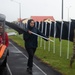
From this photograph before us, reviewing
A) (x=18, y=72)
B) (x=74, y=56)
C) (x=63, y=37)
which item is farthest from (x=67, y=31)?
(x=18, y=72)

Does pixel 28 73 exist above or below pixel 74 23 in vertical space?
below

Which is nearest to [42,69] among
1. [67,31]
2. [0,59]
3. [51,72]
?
[51,72]

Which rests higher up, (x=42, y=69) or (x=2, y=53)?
(x=2, y=53)

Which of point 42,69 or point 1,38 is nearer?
point 1,38

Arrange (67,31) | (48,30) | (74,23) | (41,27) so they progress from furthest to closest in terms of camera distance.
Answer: (41,27) < (48,30) < (67,31) < (74,23)

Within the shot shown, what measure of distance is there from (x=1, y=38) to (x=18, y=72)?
5.80 ft

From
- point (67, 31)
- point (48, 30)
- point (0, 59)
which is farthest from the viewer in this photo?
point (48, 30)

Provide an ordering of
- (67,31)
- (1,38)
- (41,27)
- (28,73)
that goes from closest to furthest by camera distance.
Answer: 1. (1,38)
2. (28,73)
3. (67,31)
4. (41,27)

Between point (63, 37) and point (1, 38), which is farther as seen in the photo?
point (63, 37)

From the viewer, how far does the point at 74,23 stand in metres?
16.6

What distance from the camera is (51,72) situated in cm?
1266

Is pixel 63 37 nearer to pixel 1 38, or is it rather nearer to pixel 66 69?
pixel 66 69

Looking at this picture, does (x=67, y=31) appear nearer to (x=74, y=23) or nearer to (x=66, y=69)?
(x=74, y=23)

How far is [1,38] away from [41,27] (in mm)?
16012
